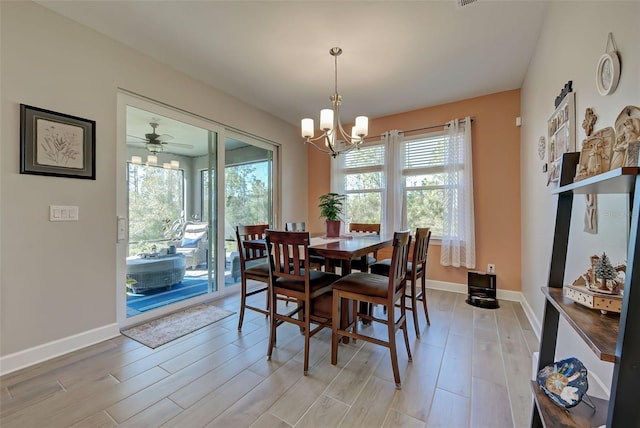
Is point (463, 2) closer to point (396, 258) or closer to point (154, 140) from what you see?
point (396, 258)

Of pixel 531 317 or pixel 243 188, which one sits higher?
pixel 243 188

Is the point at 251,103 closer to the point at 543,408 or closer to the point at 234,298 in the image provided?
the point at 234,298

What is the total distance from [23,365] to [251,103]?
3.48m

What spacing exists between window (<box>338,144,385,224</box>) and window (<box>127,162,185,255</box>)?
2.53 m

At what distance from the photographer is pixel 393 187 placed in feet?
13.4

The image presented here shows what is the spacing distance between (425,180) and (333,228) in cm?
188

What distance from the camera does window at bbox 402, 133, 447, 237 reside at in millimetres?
3834

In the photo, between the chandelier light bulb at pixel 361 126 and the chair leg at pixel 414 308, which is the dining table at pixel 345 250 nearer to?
the chair leg at pixel 414 308

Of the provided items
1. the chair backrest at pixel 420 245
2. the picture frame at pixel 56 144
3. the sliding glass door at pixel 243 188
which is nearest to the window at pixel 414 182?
the sliding glass door at pixel 243 188

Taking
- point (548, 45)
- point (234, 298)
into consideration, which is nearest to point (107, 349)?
point (234, 298)

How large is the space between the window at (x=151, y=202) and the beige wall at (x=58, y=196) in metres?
0.24

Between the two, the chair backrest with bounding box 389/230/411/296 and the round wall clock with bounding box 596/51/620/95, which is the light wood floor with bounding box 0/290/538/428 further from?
the round wall clock with bounding box 596/51/620/95

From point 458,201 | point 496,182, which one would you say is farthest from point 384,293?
point 496,182

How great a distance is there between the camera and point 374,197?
435cm
